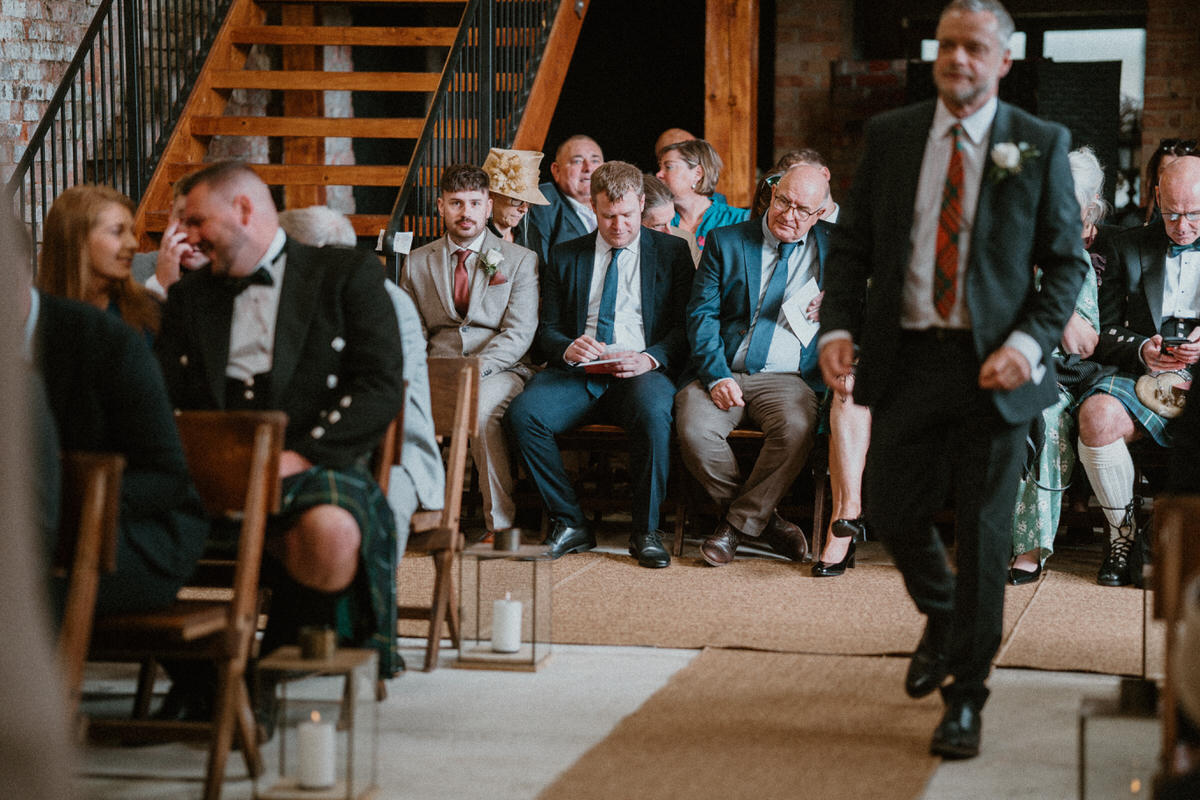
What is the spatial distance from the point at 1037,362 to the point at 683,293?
280 cm

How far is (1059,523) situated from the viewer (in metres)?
5.28

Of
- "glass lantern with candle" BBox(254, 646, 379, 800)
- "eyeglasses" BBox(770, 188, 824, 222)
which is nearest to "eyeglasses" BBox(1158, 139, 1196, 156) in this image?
"eyeglasses" BBox(770, 188, 824, 222)

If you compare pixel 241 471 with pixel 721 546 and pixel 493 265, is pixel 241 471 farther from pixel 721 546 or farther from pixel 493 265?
pixel 493 265

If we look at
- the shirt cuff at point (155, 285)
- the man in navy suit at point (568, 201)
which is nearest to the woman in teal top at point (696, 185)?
the man in navy suit at point (568, 201)

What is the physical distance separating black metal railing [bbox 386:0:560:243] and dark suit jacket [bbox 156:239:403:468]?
275 cm

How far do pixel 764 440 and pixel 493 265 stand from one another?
125 centimetres

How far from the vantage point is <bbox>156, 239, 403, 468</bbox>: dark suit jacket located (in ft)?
9.91

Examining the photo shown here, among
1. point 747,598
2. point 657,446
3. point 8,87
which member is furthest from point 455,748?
point 8,87

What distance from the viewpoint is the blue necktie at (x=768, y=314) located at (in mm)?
5211

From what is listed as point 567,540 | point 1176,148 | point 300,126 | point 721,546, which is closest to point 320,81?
point 300,126

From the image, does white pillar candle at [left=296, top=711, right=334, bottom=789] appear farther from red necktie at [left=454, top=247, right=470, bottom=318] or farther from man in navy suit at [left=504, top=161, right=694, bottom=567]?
red necktie at [left=454, top=247, right=470, bottom=318]

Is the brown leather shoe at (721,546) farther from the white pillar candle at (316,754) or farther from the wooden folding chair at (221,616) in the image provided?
the white pillar candle at (316,754)

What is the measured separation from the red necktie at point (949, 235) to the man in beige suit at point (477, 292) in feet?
9.02

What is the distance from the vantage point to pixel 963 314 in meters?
2.78
